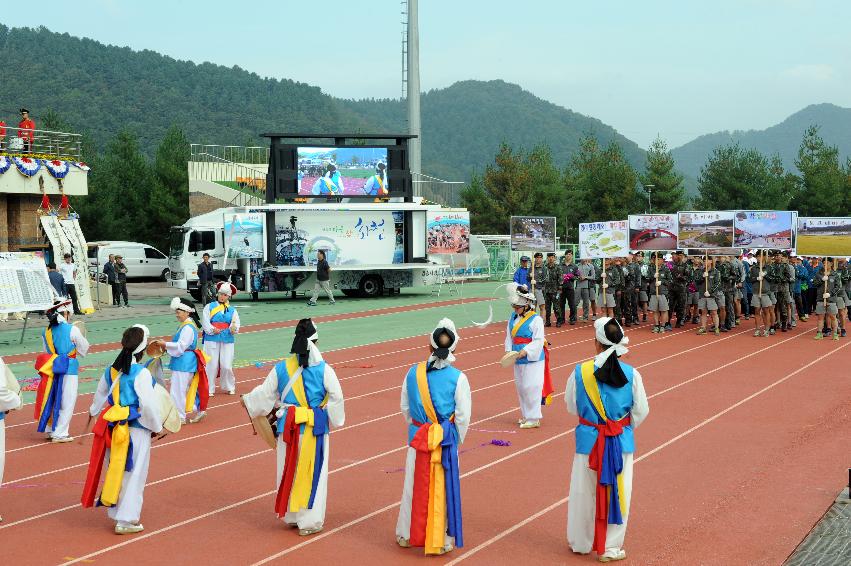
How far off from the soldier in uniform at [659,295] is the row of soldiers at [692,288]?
0.08 ft

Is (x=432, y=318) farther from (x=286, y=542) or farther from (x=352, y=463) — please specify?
(x=286, y=542)

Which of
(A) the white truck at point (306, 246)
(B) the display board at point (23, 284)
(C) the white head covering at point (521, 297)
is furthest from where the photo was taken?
(A) the white truck at point (306, 246)

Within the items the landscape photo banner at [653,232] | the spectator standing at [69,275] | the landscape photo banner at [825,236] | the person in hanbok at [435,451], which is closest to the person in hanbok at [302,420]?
the person in hanbok at [435,451]

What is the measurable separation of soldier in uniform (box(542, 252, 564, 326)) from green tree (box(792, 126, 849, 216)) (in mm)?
32316

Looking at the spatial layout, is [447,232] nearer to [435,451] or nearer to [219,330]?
[219,330]

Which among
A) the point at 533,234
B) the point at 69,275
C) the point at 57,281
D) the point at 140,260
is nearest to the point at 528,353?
the point at 533,234

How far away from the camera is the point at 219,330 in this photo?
46.7ft

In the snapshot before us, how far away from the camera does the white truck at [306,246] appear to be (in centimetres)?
3203

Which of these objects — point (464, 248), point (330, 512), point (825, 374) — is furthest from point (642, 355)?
point (464, 248)

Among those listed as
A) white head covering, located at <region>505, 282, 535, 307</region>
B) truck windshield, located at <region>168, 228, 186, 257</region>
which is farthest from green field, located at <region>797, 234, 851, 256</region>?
truck windshield, located at <region>168, 228, 186, 257</region>

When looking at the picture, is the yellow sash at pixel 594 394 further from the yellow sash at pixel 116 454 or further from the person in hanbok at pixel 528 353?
the person in hanbok at pixel 528 353

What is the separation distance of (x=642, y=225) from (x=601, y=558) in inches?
712

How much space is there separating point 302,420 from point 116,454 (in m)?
1.59

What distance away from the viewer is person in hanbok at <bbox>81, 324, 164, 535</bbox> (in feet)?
26.9
